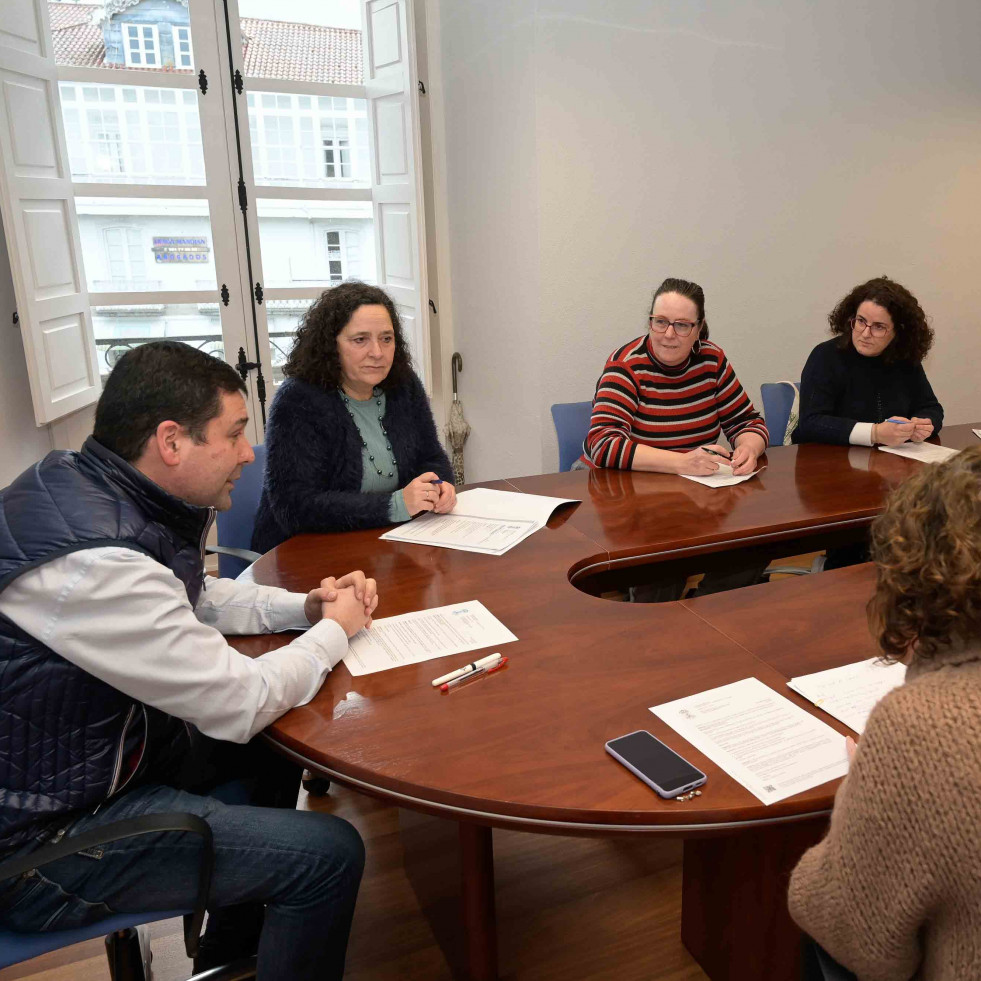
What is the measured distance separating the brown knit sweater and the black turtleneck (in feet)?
7.26

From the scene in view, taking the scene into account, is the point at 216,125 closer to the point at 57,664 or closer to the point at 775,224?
the point at 775,224

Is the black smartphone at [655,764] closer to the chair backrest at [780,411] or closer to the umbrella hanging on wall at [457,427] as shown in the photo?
the chair backrest at [780,411]

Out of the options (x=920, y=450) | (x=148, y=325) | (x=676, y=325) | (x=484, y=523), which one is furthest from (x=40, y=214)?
(x=920, y=450)

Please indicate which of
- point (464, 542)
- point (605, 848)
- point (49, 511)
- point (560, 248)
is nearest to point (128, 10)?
point (560, 248)

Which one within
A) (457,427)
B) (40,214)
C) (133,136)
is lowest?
(457,427)

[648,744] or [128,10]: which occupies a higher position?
[128,10]

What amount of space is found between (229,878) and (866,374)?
258 cm

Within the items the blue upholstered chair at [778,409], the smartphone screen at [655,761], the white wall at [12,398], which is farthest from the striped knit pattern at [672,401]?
the white wall at [12,398]

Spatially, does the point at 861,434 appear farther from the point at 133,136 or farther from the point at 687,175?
the point at 133,136

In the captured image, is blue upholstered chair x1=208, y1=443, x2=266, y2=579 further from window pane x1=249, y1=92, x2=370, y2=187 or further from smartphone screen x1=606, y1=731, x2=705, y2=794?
window pane x1=249, y1=92, x2=370, y2=187

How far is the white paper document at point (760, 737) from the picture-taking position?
1.09 metres

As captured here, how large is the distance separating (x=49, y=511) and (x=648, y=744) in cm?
89

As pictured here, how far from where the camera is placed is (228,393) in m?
1.34

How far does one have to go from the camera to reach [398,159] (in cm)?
393
